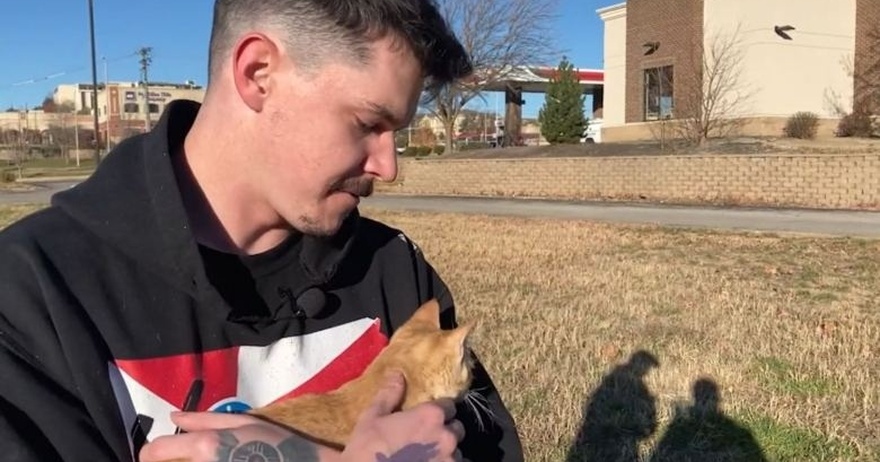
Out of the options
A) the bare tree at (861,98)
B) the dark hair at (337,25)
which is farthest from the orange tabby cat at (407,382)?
the bare tree at (861,98)

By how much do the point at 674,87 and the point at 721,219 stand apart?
66.3 feet

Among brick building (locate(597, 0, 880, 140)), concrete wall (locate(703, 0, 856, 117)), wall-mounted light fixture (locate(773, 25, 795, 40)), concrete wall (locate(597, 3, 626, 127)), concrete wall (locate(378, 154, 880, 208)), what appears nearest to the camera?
concrete wall (locate(378, 154, 880, 208))

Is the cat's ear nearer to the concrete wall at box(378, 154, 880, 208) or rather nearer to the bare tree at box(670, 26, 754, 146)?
the concrete wall at box(378, 154, 880, 208)

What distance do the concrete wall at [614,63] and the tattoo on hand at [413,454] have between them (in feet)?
129

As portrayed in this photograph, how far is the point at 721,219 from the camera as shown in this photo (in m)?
16.2

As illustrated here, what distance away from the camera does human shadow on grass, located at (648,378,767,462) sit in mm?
4184

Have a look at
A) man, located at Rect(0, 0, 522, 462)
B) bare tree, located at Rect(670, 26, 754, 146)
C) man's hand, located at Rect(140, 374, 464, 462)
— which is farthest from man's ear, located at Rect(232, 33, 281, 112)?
bare tree, located at Rect(670, 26, 754, 146)

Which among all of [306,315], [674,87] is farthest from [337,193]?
[674,87]

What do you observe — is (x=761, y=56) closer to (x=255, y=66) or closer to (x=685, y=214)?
(x=685, y=214)

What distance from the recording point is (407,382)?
170 centimetres

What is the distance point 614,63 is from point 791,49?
27.3 ft

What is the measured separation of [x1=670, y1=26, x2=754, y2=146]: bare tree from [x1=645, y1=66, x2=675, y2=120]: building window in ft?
5.78

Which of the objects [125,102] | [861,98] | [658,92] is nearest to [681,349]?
[861,98]

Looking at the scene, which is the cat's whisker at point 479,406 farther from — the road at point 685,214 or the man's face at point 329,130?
the road at point 685,214
